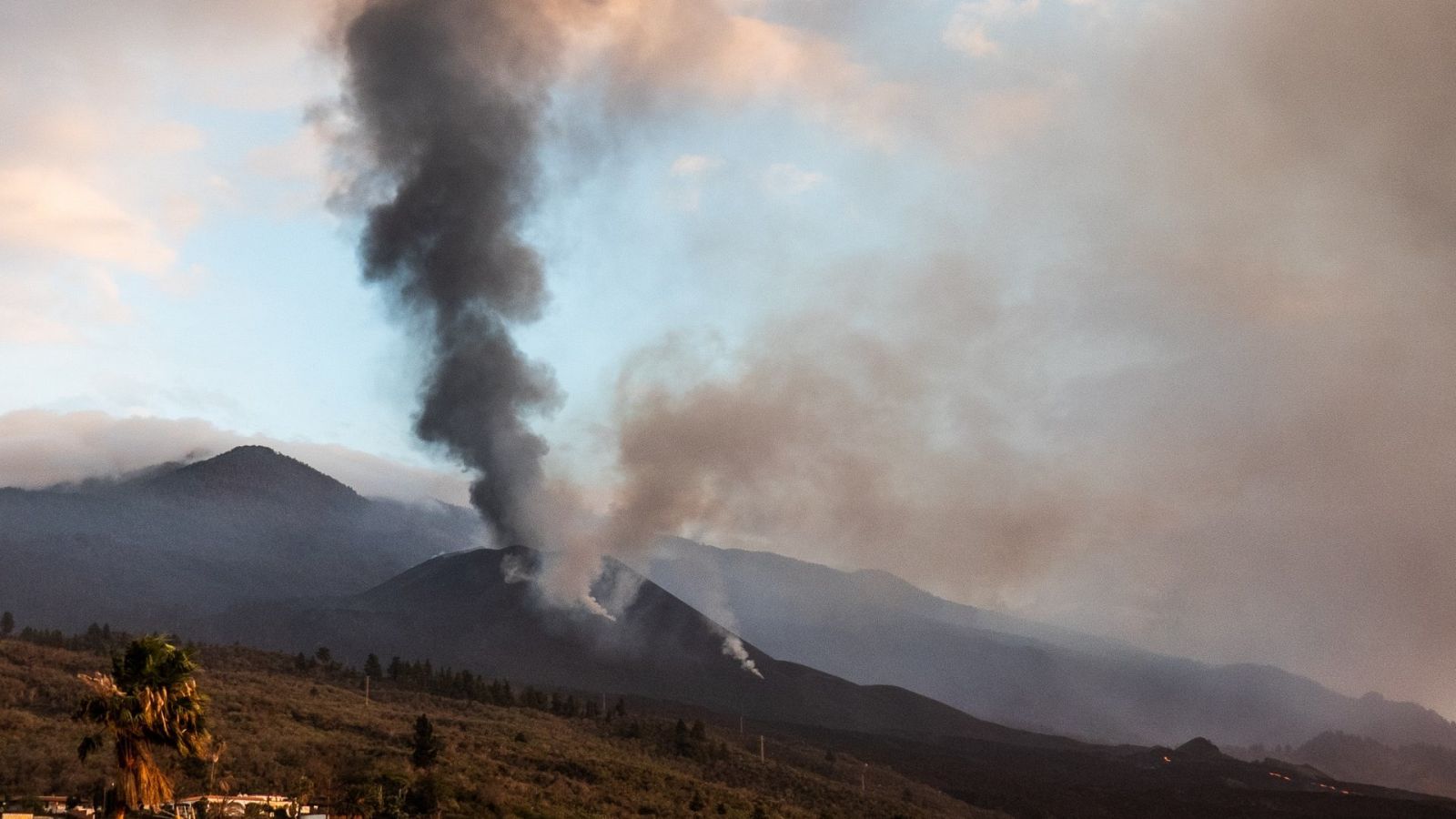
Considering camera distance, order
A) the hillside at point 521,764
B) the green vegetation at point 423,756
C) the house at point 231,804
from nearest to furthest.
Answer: the house at point 231,804, the green vegetation at point 423,756, the hillside at point 521,764

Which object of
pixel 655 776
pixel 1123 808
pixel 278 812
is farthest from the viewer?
pixel 1123 808

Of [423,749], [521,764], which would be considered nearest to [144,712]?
[423,749]

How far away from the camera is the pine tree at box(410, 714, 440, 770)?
285 feet

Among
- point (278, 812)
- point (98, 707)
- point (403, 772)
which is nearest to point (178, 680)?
point (98, 707)

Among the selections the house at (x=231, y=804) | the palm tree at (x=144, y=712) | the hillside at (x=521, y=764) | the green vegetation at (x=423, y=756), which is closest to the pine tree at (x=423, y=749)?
the green vegetation at (x=423, y=756)

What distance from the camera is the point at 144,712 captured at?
44594 mm

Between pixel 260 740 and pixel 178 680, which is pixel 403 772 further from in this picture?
pixel 178 680

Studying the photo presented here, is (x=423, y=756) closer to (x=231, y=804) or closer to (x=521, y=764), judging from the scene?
(x=521, y=764)

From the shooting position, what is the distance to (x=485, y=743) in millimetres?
106312

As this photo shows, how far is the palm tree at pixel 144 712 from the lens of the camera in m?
44.4

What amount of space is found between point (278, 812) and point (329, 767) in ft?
55.0

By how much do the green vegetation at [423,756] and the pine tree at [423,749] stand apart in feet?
0.65

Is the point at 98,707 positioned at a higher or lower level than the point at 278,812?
higher

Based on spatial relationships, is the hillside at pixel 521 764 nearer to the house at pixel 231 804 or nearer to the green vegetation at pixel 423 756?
the green vegetation at pixel 423 756
